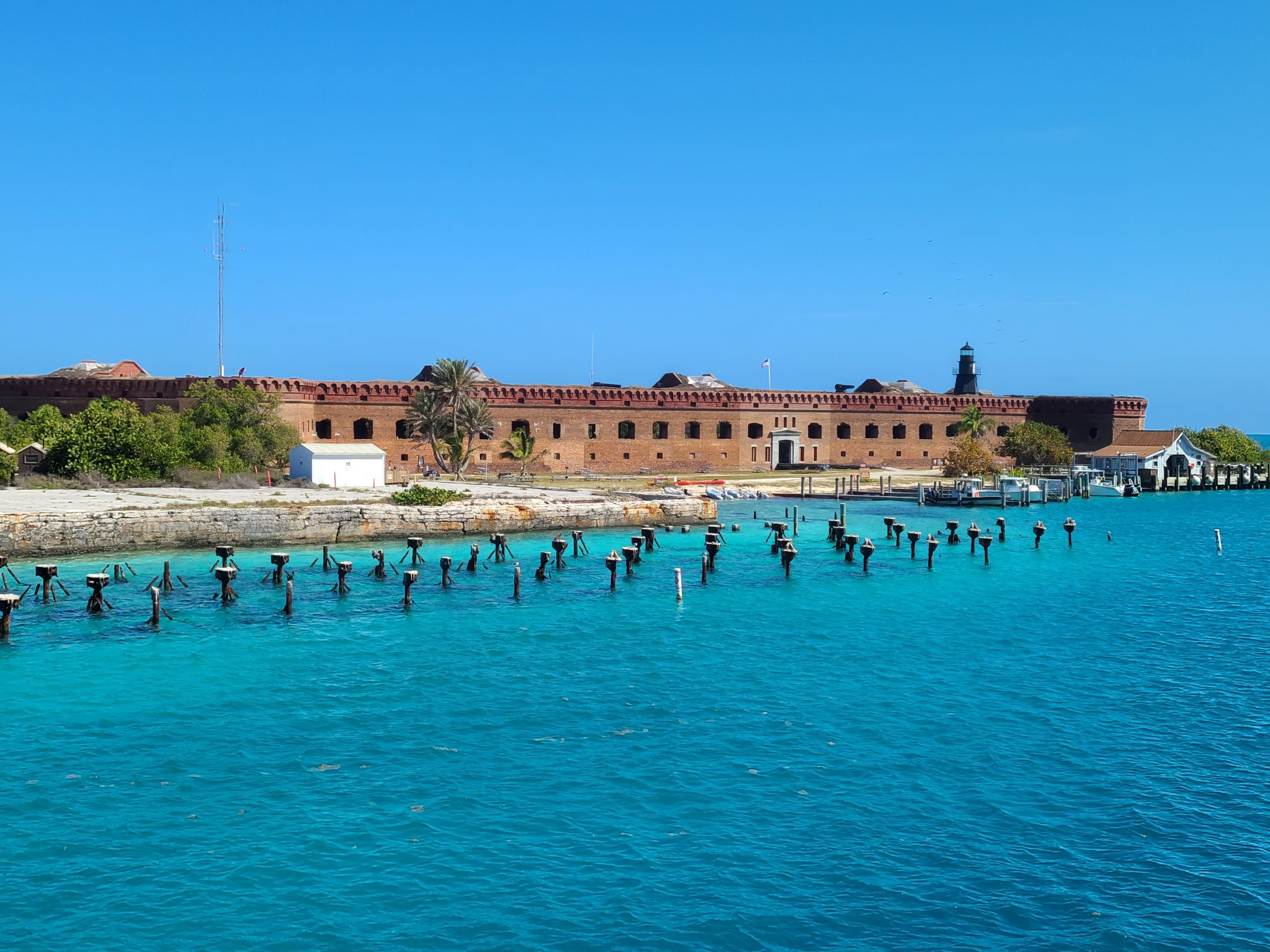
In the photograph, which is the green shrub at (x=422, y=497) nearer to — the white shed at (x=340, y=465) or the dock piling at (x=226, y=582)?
the white shed at (x=340, y=465)

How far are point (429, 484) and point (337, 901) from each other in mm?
42822

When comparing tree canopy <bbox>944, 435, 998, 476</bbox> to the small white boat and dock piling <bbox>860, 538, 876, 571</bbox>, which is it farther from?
dock piling <bbox>860, 538, 876, 571</bbox>

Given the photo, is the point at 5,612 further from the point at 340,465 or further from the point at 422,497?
the point at 340,465

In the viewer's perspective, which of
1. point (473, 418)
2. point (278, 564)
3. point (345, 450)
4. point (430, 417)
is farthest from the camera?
A: point (473, 418)

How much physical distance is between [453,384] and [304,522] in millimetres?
22308

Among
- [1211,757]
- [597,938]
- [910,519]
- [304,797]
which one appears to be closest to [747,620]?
[1211,757]

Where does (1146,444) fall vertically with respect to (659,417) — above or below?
below

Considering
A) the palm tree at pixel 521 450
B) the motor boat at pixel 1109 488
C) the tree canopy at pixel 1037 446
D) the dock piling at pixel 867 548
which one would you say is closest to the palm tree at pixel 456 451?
the palm tree at pixel 521 450

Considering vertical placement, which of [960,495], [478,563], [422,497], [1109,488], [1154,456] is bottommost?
[478,563]

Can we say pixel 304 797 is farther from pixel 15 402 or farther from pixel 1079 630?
pixel 15 402

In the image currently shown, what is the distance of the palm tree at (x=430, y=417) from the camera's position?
64500 mm

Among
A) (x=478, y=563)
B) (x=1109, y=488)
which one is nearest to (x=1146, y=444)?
(x=1109, y=488)

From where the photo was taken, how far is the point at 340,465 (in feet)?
173

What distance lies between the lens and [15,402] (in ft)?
206
